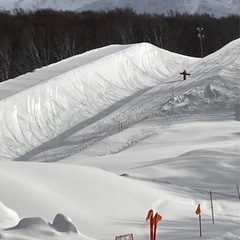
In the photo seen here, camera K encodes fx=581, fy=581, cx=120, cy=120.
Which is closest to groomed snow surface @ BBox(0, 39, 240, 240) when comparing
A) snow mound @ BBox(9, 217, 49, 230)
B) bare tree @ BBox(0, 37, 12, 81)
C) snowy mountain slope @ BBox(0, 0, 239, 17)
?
snow mound @ BBox(9, 217, 49, 230)

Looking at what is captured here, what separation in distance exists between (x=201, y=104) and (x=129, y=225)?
57.8ft

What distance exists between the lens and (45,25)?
62.3m

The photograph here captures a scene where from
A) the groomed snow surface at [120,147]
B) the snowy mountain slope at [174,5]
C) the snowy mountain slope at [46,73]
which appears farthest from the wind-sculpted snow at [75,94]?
the snowy mountain slope at [174,5]

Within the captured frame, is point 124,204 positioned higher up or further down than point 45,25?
further down

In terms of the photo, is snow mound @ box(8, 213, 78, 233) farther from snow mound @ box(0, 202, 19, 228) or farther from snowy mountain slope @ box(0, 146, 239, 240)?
snowy mountain slope @ box(0, 146, 239, 240)

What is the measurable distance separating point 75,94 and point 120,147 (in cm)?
1036

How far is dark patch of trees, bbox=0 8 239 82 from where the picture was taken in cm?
5375

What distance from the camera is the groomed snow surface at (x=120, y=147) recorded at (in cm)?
852

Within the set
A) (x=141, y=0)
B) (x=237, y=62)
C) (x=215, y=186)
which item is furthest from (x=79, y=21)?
(x=141, y=0)

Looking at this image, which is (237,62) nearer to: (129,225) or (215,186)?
(215,186)

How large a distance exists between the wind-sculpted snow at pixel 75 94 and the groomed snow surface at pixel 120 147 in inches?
2.6

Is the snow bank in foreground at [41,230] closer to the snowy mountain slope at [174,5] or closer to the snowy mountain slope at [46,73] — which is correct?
the snowy mountain slope at [46,73]

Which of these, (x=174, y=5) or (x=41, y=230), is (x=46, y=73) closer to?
(x=41, y=230)

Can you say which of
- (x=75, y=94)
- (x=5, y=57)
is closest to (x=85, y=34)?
(x=5, y=57)
